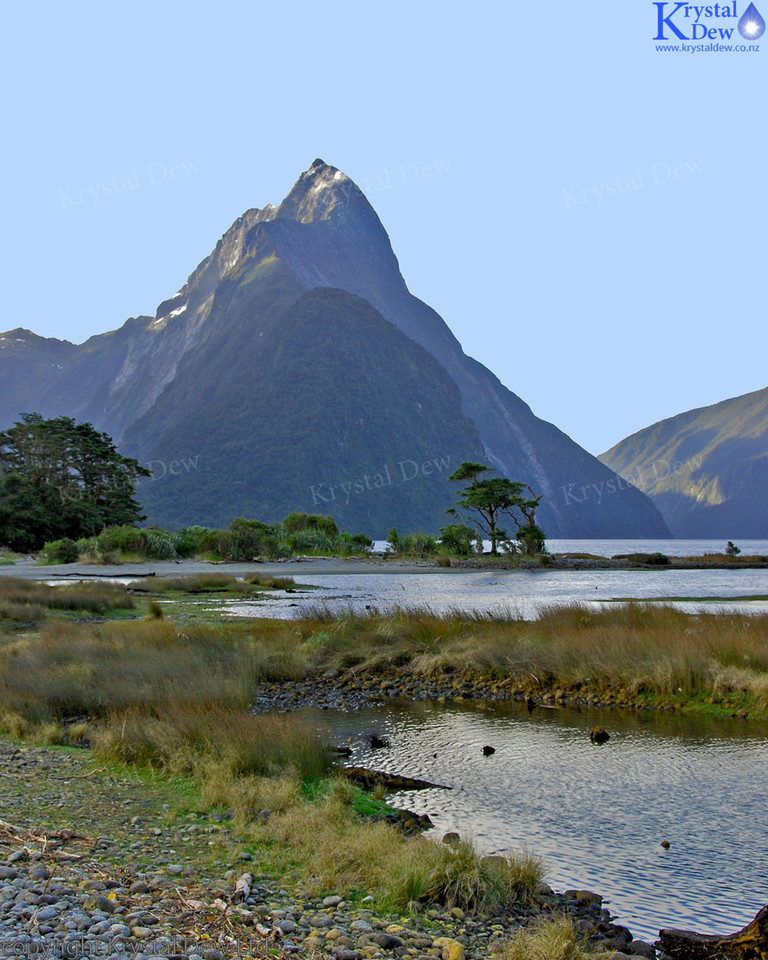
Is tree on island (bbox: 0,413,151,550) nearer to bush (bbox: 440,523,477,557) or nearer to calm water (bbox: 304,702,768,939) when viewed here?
bush (bbox: 440,523,477,557)

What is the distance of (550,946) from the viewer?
4.54 meters

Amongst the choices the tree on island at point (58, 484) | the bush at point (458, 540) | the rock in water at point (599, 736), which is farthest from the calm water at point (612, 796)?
the bush at point (458, 540)

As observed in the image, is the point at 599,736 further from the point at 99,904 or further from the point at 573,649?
the point at 99,904

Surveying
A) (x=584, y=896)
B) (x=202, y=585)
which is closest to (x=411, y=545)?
(x=202, y=585)

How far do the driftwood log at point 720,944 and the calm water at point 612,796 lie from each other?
0.40 metres

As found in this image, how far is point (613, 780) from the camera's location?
9.30 m

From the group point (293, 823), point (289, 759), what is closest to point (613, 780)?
point (289, 759)

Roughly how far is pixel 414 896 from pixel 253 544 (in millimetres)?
64844

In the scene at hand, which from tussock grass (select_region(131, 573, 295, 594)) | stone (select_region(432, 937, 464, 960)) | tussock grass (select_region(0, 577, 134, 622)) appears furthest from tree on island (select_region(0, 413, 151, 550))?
stone (select_region(432, 937, 464, 960))

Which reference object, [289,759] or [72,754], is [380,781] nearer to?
[289,759]

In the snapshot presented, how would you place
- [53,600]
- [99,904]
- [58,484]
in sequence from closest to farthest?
[99,904] < [53,600] < [58,484]

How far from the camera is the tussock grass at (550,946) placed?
4496 mm

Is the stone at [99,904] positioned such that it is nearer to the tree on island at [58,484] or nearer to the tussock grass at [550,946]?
the tussock grass at [550,946]

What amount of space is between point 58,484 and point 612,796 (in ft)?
235
